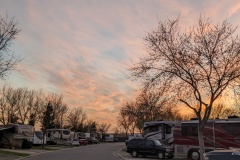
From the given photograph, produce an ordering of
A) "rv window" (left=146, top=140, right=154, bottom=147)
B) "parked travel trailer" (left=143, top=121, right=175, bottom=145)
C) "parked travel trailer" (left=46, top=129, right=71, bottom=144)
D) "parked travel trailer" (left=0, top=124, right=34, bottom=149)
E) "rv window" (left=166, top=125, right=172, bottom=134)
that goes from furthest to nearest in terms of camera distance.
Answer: "parked travel trailer" (left=46, top=129, right=71, bottom=144) → "parked travel trailer" (left=0, top=124, right=34, bottom=149) → "rv window" (left=166, top=125, right=172, bottom=134) → "parked travel trailer" (left=143, top=121, right=175, bottom=145) → "rv window" (left=146, top=140, right=154, bottom=147)

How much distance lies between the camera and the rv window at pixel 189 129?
29809mm

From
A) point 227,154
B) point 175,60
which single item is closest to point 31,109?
point 175,60

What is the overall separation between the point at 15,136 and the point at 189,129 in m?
23.4

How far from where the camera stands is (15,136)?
43938 mm

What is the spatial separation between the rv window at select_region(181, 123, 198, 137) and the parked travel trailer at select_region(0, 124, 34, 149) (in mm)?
22169

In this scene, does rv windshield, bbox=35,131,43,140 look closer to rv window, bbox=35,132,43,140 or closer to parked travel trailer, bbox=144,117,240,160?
rv window, bbox=35,132,43,140

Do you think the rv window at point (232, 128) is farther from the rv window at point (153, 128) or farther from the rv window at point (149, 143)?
the rv window at point (153, 128)

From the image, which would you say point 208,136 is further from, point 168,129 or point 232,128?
point 168,129

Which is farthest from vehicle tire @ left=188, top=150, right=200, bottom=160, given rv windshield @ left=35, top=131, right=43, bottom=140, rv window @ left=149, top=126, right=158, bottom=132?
rv windshield @ left=35, top=131, right=43, bottom=140

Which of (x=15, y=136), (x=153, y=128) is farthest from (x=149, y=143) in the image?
(x=15, y=136)

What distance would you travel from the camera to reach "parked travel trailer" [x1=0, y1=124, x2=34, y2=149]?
43844mm

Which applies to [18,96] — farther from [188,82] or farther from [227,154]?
[227,154]

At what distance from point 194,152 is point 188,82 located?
9601 mm

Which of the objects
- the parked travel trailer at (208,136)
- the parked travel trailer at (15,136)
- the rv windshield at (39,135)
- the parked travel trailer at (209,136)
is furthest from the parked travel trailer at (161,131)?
the rv windshield at (39,135)
